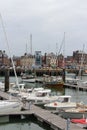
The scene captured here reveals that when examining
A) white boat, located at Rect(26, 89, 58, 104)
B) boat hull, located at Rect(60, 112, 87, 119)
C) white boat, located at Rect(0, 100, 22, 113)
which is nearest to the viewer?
boat hull, located at Rect(60, 112, 87, 119)

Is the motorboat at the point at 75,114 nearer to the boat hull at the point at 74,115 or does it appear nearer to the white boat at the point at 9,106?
the boat hull at the point at 74,115

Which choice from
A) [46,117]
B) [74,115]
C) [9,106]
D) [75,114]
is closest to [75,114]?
[75,114]

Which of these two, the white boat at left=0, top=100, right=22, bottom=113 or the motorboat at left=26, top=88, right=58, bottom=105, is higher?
the white boat at left=0, top=100, right=22, bottom=113

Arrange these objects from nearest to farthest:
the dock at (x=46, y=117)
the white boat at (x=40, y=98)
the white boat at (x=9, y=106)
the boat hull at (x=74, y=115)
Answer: the dock at (x=46, y=117)
the boat hull at (x=74, y=115)
the white boat at (x=9, y=106)
the white boat at (x=40, y=98)

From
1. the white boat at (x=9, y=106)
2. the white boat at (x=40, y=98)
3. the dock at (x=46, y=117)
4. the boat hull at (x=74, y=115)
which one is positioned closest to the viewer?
the dock at (x=46, y=117)

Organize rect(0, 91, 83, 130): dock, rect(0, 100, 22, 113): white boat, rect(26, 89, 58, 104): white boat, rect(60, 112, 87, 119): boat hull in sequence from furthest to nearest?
rect(26, 89, 58, 104): white boat → rect(0, 100, 22, 113): white boat → rect(60, 112, 87, 119): boat hull → rect(0, 91, 83, 130): dock

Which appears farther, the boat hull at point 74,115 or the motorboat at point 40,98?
the motorboat at point 40,98

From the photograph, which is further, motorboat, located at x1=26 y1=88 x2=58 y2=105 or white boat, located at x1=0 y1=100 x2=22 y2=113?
motorboat, located at x1=26 y1=88 x2=58 y2=105

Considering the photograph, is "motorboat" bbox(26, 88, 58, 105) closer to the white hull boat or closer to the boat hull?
the white hull boat

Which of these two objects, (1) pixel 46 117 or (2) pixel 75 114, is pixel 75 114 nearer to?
(2) pixel 75 114

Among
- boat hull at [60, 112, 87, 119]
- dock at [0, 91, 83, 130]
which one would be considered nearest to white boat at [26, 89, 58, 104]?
dock at [0, 91, 83, 130]

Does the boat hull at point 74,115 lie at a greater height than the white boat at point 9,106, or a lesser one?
lesser

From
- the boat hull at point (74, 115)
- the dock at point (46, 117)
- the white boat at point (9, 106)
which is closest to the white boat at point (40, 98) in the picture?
the dock at point (46, 117)

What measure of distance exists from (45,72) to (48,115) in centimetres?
9303
